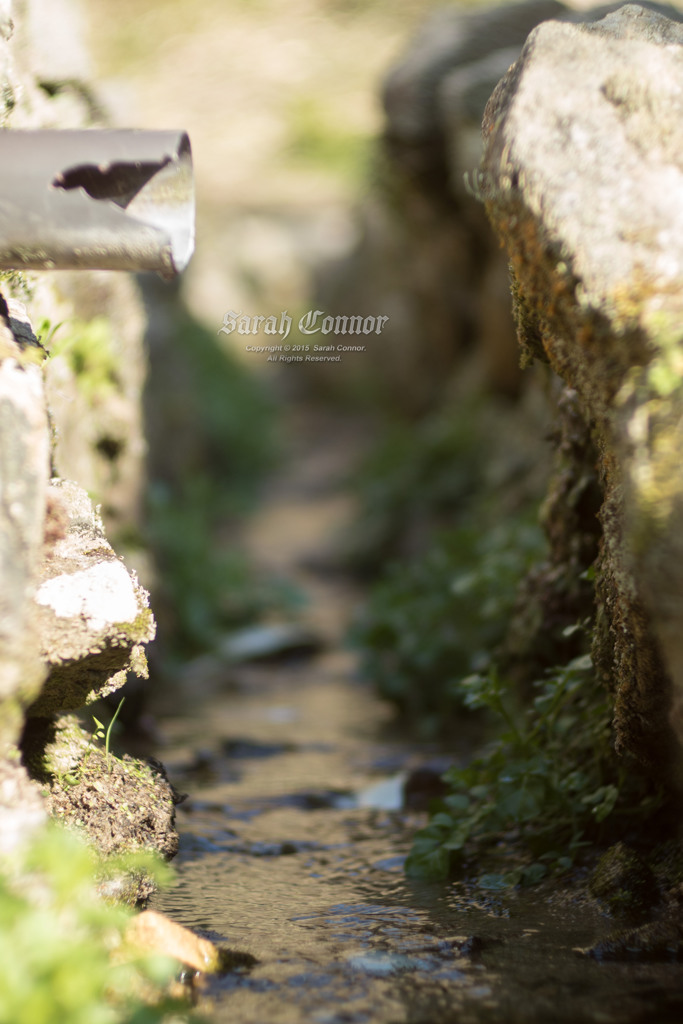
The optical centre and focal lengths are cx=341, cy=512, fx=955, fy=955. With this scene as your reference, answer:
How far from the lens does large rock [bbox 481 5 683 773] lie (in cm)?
164

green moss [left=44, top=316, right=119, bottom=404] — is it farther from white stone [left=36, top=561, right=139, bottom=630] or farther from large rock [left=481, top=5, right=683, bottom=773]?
large rock [left=481, top=5, right=683, bottom=773]

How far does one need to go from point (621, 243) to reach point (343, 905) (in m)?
1.72

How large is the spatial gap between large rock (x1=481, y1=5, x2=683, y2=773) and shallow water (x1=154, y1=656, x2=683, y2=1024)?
1.82 feet

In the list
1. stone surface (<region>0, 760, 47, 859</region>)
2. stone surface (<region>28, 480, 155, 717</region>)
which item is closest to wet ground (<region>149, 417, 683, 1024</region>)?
stone surface (<region>0, 760, 47, 859</region>)

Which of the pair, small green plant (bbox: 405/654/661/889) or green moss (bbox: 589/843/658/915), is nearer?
green moss (bbox: 589/843/658/915)

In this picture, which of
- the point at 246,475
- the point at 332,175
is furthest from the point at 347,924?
the point at 332,175

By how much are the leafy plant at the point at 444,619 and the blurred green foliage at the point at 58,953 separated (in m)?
2.34

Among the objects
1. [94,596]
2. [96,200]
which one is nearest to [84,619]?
[94,596]

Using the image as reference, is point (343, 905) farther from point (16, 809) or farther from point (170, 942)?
point (16, 809)

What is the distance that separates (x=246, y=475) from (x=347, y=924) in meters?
8.28

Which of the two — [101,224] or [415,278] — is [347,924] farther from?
[415,278]

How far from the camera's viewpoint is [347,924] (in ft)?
7.48

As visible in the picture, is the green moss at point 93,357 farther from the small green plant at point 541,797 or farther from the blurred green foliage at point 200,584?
the small green plant at point 541,797

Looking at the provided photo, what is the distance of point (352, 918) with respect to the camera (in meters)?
2.32
